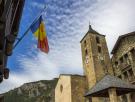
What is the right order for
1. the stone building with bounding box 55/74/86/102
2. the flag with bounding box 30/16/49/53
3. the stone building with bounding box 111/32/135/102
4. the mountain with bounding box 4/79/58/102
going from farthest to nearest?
the mountain with bounding box 4/79/58/102 → the stone building with bounding box 55/74/86/102 → the stone building with bounding box 111/32/135/102 → the flag with bounding box 30/16/49/53

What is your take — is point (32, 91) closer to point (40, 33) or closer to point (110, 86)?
point (110, 86)

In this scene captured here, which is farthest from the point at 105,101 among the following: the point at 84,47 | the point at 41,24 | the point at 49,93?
the point at 49,93

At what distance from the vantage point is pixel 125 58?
30.8 metres

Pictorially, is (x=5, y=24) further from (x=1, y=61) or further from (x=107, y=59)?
(x=107, y=59)

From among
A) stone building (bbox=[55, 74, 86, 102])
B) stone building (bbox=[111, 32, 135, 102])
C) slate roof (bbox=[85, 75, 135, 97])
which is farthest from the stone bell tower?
slate roof (bbox=[85, 75, 135, 97])

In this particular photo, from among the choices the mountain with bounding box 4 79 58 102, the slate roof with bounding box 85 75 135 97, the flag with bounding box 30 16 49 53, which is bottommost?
the slate roof with bounding box 85 75 135 97

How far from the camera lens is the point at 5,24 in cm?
556

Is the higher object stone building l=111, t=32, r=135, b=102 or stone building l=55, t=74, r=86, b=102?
stone building l=111, t=32, r=135, b=102

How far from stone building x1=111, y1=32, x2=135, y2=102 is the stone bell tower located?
1.61 metres

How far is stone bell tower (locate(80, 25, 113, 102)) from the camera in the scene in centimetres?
3302

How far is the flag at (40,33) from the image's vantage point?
8.95 m

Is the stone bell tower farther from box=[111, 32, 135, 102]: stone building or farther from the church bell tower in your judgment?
box=[111, 32, 135, 102]: stone building

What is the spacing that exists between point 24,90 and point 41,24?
84933 mm

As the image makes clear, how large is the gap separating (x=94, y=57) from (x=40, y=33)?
25935 mm
